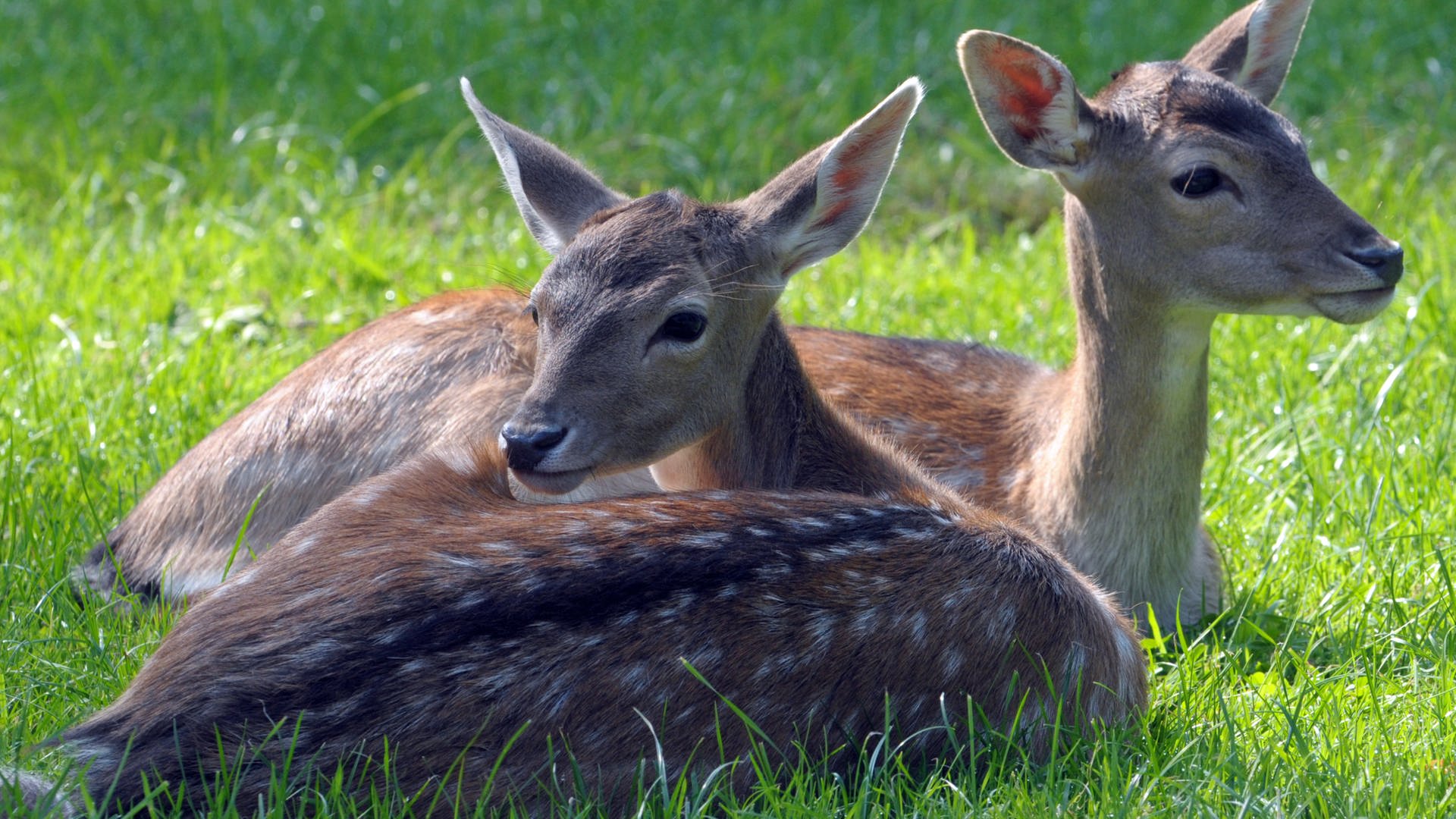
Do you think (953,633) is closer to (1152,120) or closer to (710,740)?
(710,740)

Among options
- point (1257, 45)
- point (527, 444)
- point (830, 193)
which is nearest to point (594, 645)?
point (527, 444)

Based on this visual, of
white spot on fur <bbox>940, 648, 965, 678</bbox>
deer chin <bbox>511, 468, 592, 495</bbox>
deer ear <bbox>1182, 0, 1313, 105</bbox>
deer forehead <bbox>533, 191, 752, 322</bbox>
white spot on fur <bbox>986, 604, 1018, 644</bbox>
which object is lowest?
white spot on fur <bbox>940, 648, 965, 678</bbox>

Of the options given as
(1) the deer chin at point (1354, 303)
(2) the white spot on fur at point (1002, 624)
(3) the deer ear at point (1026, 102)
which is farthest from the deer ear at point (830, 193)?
(2) the white spot on fur at point (1002, 624)

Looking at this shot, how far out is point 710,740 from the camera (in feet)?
10.6

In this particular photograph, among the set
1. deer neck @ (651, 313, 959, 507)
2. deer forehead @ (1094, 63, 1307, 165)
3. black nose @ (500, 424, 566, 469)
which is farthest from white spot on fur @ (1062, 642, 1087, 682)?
deer forehead @ (1094, 63, 1307, 165)

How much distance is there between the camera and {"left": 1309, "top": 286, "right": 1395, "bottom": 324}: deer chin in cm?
447

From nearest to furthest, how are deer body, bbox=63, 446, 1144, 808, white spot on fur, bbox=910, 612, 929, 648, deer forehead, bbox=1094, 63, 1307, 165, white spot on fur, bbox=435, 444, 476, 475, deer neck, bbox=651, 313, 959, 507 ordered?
deer body, bbox=63, 446, 1144, 808, white spot on fur, bbox=910, 612, 929, 648, white spot on fur, bbox=435, 444, 476, 475, deer neck, bbox=651, 313, 959, 507, deer forehead, bbox=1094, 63, 1307, 165

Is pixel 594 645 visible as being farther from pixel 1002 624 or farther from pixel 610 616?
pixel 1002 624

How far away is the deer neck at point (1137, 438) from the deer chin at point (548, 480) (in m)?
1.52

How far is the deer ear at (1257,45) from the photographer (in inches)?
204

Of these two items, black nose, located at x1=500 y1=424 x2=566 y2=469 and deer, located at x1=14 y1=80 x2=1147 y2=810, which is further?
black nose, located at x1=500 y1=424 x2=566 y2=469

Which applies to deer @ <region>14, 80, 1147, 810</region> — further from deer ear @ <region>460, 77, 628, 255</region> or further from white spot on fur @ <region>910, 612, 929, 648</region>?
deer ear @ <region>460, 77, 628, 255</region>

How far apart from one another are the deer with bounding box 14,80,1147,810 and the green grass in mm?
155

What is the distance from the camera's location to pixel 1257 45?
5.21 m
